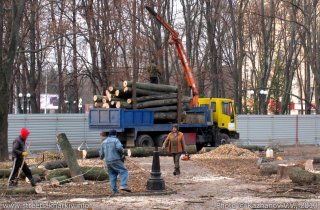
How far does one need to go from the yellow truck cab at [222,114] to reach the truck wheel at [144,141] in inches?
185

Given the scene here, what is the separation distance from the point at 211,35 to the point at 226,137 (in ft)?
56.2

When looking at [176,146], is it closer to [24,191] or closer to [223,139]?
[24,191]

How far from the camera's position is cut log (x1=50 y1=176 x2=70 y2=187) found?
1600 centimetres

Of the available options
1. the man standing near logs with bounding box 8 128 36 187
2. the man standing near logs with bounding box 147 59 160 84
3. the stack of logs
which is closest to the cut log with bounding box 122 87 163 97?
the stack of logs

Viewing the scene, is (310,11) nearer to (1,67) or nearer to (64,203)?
(1,67)

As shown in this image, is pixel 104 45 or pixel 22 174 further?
pixel 104 45

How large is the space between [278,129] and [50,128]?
16.4m

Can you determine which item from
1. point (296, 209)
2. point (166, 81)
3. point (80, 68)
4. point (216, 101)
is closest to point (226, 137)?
point (216, 101)

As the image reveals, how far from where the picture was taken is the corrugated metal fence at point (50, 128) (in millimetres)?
34969

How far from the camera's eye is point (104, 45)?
44.2 m

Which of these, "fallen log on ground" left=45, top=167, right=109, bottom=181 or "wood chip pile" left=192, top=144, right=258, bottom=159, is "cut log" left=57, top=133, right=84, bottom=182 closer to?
"fallen log on ground" left=45, top=167, right=109, bottom=181

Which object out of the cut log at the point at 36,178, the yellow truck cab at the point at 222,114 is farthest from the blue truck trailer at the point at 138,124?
the cut log at the point at 36,178

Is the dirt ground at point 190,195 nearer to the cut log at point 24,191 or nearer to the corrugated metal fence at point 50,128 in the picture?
the cut log at point 24,191

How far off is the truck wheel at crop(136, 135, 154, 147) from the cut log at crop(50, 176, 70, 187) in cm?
1378
